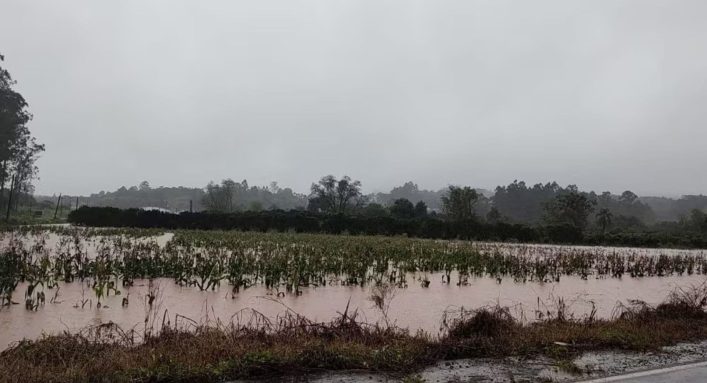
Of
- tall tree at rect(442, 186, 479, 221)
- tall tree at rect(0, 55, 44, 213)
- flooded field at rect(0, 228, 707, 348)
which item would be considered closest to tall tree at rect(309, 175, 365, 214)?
tall tree at rect(442, 186, 479, 221)

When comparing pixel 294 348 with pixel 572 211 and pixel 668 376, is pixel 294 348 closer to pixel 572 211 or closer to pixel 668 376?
pixel 668 376

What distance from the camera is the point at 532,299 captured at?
11.2 meters

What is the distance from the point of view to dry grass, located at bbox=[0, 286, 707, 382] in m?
4.74

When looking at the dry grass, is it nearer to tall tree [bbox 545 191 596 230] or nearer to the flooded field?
the flooded field

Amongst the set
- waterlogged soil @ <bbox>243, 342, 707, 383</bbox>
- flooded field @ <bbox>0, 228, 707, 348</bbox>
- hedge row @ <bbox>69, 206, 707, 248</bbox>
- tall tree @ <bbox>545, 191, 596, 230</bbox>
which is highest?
tall tree @ <bbox>545, 191, 596, 230</bbox>

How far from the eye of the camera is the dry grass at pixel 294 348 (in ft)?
15.5

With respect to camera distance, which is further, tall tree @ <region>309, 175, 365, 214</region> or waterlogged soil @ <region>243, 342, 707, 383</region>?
tall tree @ <region>309, 175, 365, 214</region>

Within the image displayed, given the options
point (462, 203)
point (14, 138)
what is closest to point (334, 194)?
point (462, 203)

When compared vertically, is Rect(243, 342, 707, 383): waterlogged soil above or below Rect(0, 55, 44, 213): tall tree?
below

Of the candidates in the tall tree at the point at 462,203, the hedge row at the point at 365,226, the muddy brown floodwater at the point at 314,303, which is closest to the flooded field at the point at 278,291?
the muddy brown floodwater at the point at 314,303

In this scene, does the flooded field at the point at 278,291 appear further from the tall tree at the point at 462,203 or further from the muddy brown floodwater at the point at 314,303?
the tall tree at the point at 462,203

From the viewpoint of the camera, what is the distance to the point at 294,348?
18.3 ft

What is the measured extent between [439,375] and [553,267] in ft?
42.7

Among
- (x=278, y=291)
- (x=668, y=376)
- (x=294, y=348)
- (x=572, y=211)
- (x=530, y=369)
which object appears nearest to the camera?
(x=668, y=376)
